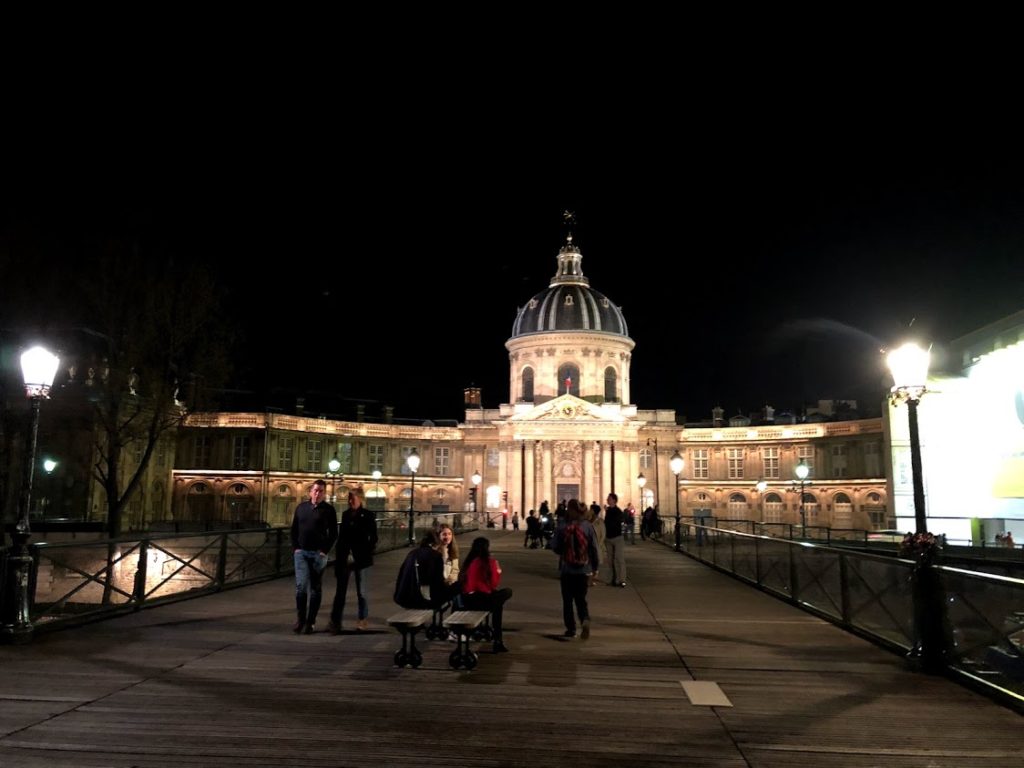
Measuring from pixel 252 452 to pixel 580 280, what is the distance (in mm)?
40226

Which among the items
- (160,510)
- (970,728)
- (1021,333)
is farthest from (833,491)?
(970,728)

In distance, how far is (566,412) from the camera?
76625 mm

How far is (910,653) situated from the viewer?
30.7ft

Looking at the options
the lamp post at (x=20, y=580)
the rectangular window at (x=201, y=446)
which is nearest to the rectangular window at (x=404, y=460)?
the rectangular window at (x=201, y=446)

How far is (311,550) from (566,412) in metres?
65.5

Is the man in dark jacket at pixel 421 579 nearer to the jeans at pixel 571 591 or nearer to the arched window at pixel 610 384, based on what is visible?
the jeans at pixel 571 591

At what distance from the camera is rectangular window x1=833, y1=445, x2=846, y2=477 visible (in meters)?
76.7

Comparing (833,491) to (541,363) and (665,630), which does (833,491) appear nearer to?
(541,363)

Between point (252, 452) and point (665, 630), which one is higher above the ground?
point (252, 452)

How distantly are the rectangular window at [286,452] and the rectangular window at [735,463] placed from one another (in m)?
44.1

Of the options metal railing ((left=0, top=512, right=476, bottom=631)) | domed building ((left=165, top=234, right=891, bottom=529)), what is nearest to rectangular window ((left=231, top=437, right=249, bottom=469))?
domed building ((left=165, top=234, right=891, bottom=529))

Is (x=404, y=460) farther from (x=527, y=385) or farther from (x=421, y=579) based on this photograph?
(x=421, y=579)

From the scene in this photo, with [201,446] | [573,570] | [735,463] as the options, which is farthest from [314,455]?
[573,570]

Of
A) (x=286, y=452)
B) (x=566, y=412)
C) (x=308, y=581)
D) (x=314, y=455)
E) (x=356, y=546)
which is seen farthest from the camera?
(x=314, y=455)
